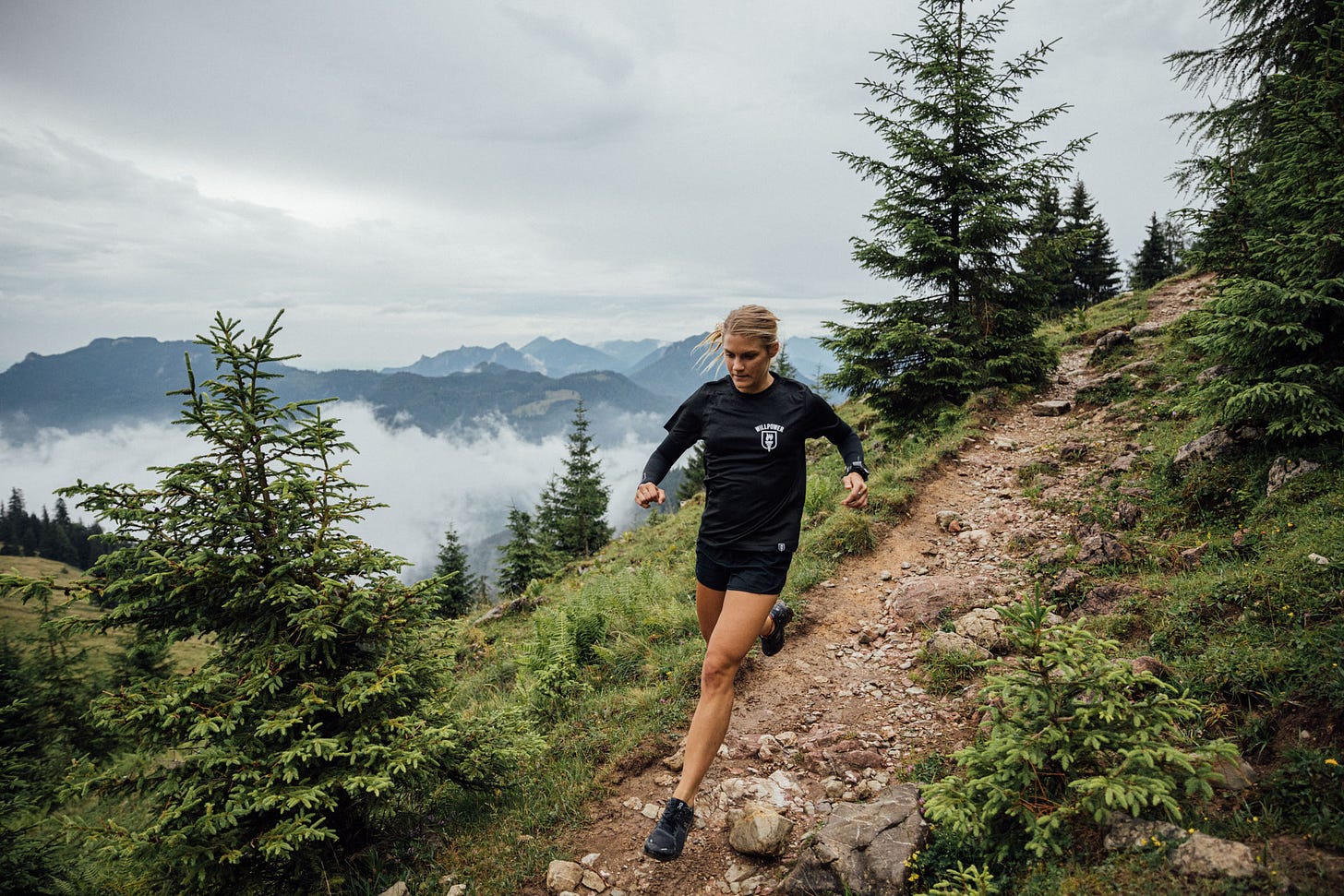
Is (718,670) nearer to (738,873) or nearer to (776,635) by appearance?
(738,873)

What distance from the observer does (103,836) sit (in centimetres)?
324

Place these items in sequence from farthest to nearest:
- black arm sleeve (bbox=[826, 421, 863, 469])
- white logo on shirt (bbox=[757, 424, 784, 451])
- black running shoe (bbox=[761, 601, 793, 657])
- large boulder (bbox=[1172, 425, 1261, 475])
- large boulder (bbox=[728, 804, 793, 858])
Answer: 1. large boulder (bbox=[1172, 425, 1261, 475])
2. black running shoe (bbox=[761, 601, 793, 657])
3. black arm sleeve (bbox=[826, 421, 863, 469])
4. white logo on shirt (bbox=[757, 424, 784, 451])
5. large boulder (bbox=[728, 804, 793, 858])

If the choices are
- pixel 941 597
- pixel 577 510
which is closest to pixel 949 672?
pixel 941 597

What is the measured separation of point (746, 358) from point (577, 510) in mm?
33372

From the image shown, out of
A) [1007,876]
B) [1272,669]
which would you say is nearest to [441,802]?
[1007,876]

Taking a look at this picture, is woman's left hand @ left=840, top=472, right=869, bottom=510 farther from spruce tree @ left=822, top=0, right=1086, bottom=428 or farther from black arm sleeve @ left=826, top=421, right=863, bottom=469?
spruce tree @ left=822, top=0, right=1086, bottom=428

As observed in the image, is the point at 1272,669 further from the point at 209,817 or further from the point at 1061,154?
the point at 1061,154

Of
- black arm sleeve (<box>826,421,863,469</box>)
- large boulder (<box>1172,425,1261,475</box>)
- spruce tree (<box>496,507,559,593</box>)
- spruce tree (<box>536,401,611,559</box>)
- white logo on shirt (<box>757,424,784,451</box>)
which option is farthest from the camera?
spruce tree (<box>536,401,611,559</box>)

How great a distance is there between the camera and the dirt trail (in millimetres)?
3738

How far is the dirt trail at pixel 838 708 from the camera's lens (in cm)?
374

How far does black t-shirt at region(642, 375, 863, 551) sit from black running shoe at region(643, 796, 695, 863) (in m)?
1.62

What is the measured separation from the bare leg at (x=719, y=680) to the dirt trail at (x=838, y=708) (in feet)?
1.96

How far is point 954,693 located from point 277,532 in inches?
201

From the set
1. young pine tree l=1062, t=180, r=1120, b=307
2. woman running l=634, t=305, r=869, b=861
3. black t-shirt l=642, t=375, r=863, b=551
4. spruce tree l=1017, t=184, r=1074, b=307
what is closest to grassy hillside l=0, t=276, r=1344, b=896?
woman running l=634, t=305, r=869, b=861
